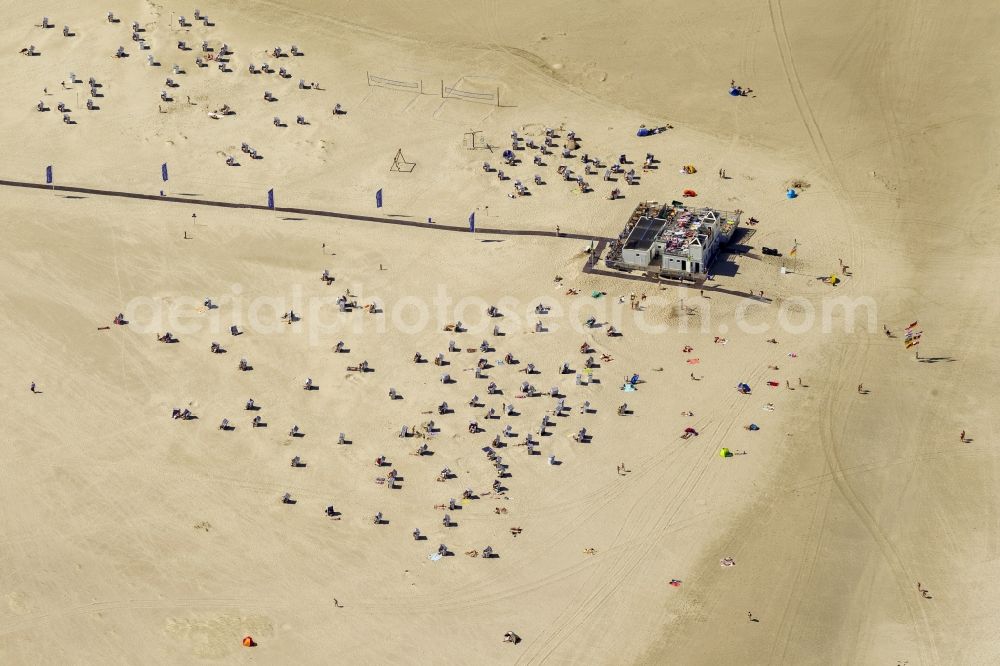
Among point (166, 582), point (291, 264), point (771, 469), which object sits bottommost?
point (166, 582)

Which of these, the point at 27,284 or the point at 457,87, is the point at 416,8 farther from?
the point at 27,284

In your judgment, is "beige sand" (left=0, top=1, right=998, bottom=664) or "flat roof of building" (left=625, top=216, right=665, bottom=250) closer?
"beige sand" (left=0, top=1, right=998, bottom=664)

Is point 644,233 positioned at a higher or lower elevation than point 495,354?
higher

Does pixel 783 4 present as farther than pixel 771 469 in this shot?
Yes

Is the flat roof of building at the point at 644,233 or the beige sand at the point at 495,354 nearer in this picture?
the beige sand at the point at 495,354

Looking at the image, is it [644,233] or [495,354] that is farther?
[644,233]

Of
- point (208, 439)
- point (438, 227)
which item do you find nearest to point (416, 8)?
point (438, 227)

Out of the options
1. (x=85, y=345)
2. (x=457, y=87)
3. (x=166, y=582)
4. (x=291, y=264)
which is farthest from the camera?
(x=457, y=87)

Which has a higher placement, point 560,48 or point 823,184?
point 560,48
